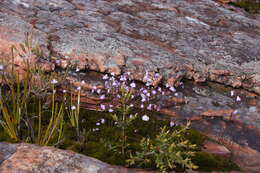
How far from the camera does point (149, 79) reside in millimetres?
5578

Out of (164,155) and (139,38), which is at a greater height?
(139,38)

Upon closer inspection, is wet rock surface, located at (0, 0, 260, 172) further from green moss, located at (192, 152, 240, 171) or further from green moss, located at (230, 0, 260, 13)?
green moss, located at (230, 0, 260, 13)

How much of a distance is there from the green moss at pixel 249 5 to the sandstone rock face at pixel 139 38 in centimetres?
352

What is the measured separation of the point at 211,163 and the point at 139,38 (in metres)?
3.46

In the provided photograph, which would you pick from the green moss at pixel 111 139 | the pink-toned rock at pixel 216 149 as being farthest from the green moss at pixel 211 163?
the pink-toned rock at pixel 216 149

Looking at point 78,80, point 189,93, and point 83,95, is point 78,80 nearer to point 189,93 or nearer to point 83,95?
point 83,95

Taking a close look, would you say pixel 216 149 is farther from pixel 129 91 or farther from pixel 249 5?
pixel 249 5

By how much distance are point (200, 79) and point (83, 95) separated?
2.38 metres

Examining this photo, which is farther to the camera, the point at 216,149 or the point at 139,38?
the point at 139,38

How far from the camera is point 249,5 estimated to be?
12664 millimetres

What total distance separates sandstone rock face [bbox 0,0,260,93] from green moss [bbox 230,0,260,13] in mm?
3517

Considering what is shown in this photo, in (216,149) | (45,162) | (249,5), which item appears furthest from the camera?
(249,5)

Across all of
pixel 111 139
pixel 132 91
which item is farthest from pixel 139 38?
pixel 111 139

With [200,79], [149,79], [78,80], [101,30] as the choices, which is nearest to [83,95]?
[78,80]
